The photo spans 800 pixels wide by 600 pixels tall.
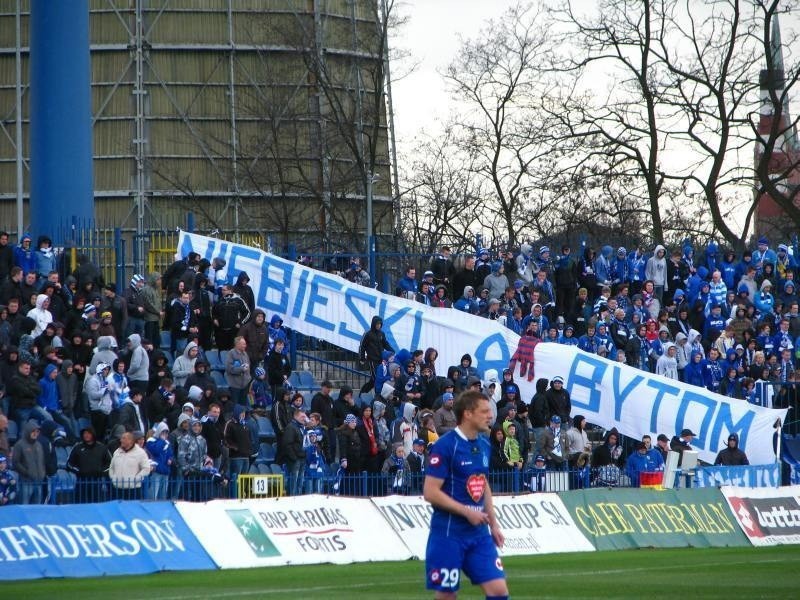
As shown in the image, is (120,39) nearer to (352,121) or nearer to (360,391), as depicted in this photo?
(352,121)

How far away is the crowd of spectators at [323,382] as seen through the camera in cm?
2255

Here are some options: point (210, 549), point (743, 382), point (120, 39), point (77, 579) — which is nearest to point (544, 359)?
point (743, 382)

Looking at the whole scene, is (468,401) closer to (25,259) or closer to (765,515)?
(765,515)

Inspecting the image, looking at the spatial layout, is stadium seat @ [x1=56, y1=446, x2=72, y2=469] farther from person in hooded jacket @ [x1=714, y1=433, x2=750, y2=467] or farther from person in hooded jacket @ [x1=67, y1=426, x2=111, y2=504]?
person in hooded jacket @ [x1=714, y1=433, x2=750, y2=467]

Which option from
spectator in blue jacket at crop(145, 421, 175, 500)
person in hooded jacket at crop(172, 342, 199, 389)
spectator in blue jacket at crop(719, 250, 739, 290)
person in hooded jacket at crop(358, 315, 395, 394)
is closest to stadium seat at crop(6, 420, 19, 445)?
spectator in blue jacket at crop(145, 421, 175, 500)

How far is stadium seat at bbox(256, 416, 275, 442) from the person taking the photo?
25.6 meters

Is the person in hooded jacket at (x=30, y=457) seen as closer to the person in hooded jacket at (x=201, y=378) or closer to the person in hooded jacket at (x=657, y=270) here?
the person in hooded jacket at (x=201, y=378)

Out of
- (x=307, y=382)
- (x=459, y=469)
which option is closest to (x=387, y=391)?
(x=307, y=382)

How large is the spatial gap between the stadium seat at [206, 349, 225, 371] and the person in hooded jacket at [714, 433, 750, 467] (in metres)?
9.41

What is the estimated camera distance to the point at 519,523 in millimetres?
21188

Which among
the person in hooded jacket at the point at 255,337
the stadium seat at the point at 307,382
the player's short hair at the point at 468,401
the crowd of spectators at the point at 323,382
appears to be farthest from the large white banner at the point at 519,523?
the player's short hair at the point at 468,401

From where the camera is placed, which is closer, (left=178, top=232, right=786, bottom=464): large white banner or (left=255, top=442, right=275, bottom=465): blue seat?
(left=255, top=442, right=275, bottom=465): blue seat

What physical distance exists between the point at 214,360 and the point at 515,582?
11606 mm

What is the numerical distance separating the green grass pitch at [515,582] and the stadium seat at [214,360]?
27.1 feet
